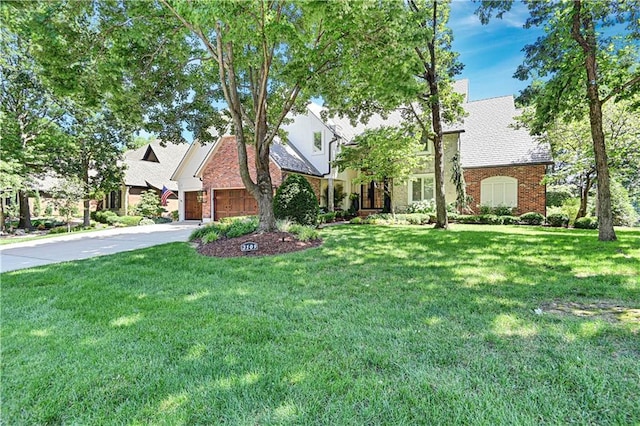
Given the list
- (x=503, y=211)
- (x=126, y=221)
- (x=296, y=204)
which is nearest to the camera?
(x=296, y=204)

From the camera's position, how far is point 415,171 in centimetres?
1938

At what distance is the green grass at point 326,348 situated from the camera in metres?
2.13

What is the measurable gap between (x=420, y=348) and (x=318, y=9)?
575 cm

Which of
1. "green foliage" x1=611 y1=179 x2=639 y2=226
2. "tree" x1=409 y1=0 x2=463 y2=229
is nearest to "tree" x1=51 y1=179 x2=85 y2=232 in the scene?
"tree" x1=409 y1=0 x2=463 y2=229

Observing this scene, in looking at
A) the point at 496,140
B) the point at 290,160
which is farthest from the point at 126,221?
the point at 496,140

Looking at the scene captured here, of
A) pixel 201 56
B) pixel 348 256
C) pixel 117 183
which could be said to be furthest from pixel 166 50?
pixel 117 183

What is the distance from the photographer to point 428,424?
195 cm

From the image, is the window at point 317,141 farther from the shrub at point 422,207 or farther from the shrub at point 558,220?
the shrub at point 558,220

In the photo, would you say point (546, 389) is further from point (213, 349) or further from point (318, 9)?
point (318, 9)

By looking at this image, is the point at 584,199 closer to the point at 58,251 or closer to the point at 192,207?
the point at 58,251

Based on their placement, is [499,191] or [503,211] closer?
[503,211]

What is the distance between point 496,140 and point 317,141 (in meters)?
10.6

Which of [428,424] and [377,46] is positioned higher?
[377,46]

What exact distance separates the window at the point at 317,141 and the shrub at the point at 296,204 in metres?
7.47
